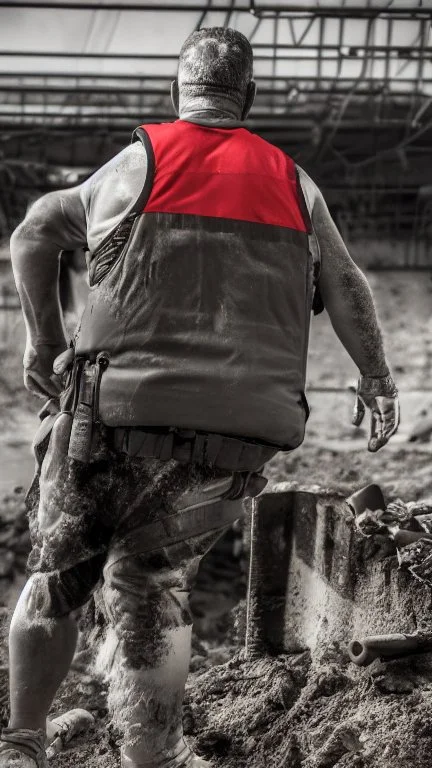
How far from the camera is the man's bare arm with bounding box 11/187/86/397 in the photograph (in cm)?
289

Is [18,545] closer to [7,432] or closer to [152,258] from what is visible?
[7,432]

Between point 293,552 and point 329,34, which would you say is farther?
point 329,34

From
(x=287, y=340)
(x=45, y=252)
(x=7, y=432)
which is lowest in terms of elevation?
(x=7, y=432)

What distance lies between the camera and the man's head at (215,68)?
288cm

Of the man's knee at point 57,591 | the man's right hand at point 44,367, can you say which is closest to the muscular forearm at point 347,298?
the man's right hand at point 44,367

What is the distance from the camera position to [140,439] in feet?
8.68

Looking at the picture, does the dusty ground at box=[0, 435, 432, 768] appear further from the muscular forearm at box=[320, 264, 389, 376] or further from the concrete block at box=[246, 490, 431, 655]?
the muscular forearm at box=[320, 264, 389, 376]

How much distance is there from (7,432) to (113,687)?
722cm

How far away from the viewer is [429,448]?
8.97 m

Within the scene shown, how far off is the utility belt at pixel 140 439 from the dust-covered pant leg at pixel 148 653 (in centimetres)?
23

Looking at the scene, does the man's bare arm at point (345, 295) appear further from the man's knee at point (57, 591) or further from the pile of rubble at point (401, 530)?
the man's knee at point (57, 591)

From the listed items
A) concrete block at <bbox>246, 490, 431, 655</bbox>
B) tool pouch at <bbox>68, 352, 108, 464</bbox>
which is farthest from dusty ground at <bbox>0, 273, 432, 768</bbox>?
tool pouch at <bbox>68, 352, 108, 464</bbox>

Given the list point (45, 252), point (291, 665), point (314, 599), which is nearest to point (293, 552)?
point (314, 599)

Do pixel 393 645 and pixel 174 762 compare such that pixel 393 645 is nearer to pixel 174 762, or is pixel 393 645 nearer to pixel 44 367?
pixel 174 762
